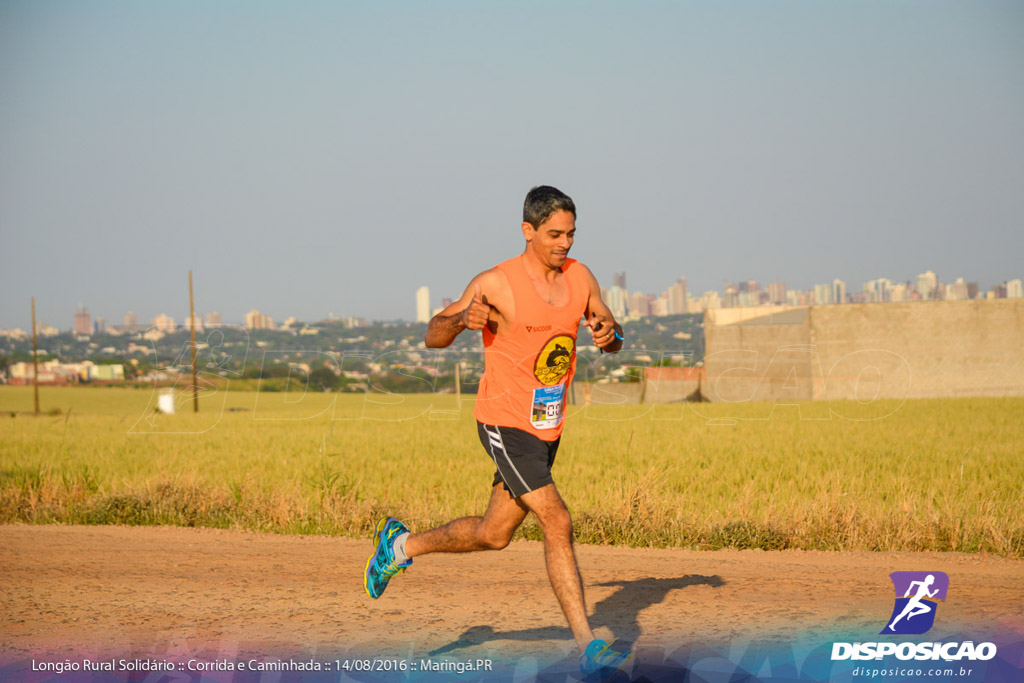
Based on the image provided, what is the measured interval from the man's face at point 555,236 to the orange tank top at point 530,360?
158mm

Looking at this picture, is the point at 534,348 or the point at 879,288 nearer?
→ the point at 534,348

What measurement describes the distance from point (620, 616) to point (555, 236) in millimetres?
2723

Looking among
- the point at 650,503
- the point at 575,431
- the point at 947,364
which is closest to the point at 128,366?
the point at 575,431

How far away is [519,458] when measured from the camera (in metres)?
5.24

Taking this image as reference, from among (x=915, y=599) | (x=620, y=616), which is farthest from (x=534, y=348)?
(x=915, y=599)

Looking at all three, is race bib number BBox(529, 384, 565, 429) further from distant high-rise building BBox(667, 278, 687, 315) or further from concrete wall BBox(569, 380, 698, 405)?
distant high-rise building BBox(667, 278, 687, 315)

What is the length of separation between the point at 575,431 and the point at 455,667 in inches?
734

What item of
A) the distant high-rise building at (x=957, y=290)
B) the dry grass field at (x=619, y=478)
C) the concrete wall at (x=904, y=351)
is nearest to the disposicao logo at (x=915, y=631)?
the dry grass field at (x=619, y=478)

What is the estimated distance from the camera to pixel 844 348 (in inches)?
1841

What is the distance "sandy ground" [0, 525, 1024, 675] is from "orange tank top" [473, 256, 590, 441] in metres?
1.40

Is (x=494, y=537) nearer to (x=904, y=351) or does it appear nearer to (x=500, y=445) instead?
(x=500, y=445)

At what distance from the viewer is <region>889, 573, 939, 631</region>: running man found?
6205 mm

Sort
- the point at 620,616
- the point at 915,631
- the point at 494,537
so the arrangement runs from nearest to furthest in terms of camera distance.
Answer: the point at 494,537
the point at 915,631
the point at 620,616

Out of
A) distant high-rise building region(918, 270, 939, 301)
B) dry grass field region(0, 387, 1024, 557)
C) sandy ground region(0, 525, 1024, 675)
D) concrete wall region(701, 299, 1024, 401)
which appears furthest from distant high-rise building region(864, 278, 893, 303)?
sandy ground region(0, 525, 1024, 675)
